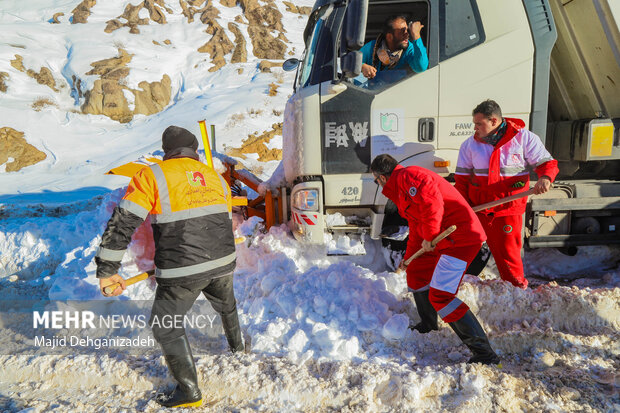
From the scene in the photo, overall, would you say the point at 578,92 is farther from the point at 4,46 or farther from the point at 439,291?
the point at 4,46

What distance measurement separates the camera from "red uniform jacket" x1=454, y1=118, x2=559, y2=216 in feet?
11.2

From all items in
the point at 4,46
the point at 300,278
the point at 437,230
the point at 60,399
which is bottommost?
the point at 60,399

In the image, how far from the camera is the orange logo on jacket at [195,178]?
8.48 ft

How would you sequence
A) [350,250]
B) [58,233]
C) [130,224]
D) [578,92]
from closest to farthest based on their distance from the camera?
[130,224], [350,250], [578,92], [58,233]

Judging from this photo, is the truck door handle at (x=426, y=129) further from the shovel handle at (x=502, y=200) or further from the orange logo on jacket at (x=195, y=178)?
the orange logo on jacket at (x=195, y=178)

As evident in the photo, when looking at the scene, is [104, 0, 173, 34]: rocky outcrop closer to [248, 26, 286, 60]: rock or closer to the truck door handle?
[248, 26, 286, 60]: rock

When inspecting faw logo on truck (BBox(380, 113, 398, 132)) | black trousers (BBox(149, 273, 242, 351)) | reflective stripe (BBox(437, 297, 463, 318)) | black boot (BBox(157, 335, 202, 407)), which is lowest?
black boot (BBox(157, 335, 202, 407))

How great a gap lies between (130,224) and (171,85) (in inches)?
868

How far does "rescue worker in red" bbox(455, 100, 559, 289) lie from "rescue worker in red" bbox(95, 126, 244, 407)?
2151mm

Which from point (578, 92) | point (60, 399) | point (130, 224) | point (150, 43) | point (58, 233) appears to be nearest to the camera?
point (130, 224)

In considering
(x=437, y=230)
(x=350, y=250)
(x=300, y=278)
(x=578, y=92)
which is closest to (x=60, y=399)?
(x=300, y=278)

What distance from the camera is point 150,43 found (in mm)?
26625

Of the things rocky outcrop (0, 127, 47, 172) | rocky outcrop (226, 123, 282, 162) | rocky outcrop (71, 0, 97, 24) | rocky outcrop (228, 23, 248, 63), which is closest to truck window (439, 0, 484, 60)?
rocky outcrop (226, 123, 282, 162)

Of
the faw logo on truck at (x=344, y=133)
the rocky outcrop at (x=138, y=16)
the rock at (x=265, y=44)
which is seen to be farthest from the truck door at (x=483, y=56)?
the rocky outcrop at (x=138, y=16)
